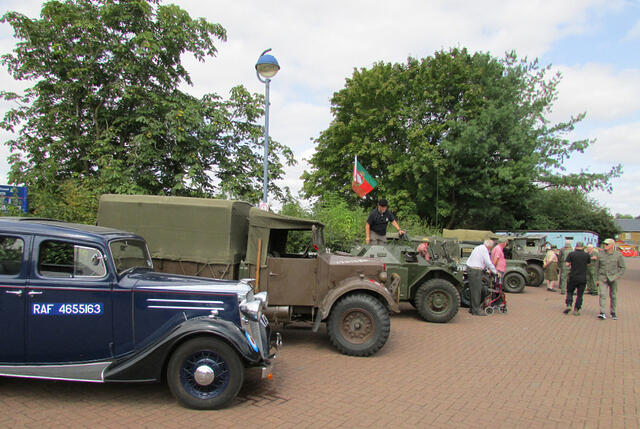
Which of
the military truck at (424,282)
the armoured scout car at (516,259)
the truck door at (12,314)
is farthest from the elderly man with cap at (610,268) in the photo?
the truck door at (12,314)

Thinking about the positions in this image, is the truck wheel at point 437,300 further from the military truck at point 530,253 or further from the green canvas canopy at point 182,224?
the military truck at point 530,253

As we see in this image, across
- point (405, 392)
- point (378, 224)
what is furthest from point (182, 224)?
point (378, 224)

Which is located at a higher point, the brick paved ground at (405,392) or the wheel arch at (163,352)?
the wheel arch at (163,352)

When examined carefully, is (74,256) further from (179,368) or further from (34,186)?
(34,186)

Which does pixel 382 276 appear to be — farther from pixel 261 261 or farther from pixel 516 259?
pixel 516 259

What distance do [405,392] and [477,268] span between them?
534cm

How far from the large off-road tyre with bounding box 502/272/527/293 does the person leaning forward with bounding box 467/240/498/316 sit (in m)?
5.22

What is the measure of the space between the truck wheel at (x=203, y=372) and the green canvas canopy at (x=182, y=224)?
2.38 metres

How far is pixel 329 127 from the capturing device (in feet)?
84.8

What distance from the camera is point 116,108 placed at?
1230 centimetres

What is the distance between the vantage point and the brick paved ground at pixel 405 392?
11.7ft

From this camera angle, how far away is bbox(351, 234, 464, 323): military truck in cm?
835

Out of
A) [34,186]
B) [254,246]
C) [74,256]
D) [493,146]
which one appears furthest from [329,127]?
[74,256]

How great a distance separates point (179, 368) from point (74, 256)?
152 cm
